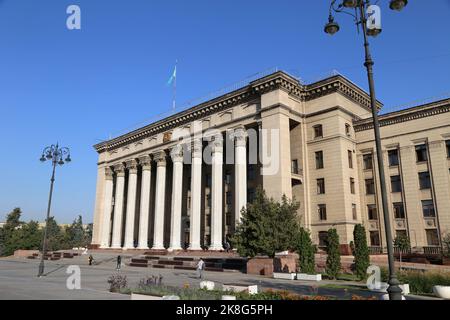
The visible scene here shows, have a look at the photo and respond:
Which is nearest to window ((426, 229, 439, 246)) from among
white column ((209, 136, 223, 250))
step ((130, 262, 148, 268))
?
white column ((209, 136, 223, 250))

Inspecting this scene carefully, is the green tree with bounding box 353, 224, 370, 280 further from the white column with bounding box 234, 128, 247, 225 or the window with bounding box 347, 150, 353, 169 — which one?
the window with bounding box 347, 150, 353, 169

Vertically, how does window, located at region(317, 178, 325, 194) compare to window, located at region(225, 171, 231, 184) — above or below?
below

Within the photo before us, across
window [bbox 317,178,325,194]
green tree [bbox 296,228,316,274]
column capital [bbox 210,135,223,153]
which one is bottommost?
green tree [bbox 296,228,316,274]

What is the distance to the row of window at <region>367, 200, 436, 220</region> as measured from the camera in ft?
116

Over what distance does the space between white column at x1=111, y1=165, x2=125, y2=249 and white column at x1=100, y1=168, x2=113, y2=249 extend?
83.2 inches

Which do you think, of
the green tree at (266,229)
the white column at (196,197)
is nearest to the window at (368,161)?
the green tree at (266,229)

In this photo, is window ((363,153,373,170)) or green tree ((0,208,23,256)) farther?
green tree ((0,208,23,256))

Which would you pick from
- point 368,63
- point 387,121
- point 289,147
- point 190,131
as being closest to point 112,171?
point 190,131

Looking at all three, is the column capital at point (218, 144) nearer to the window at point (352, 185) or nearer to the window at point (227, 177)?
the window at point (227, 177)

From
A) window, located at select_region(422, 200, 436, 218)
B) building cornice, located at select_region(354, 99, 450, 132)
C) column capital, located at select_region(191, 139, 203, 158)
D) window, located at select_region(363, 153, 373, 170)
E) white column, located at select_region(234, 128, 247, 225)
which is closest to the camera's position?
window, located at select_region(422, 200, 436, 218)

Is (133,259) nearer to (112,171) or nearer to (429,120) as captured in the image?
(112,171)

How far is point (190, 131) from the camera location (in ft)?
156

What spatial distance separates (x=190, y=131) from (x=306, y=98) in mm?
15071
